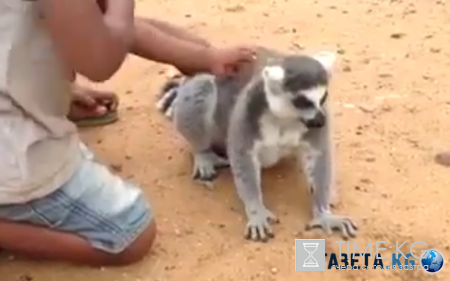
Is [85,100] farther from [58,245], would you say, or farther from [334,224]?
[334,224]

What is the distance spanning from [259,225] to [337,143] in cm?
48

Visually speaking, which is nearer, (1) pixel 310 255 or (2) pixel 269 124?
(1) pixel 310 255

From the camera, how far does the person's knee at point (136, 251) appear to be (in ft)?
6.93

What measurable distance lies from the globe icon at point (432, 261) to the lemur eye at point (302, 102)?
0.44 metres

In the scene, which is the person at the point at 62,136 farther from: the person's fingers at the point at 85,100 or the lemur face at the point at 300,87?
the person's fingers at the point at 85,100

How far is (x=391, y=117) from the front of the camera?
8.70ft

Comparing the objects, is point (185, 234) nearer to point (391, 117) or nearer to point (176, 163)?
point (176, 163)

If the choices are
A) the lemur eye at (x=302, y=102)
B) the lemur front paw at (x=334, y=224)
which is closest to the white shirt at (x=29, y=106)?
the lemur eye at (x=302, y=102)

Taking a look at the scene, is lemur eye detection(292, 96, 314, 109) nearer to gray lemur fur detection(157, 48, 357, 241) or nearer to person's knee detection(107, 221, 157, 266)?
gray lemur fur detection(157, 48, 357, 241)

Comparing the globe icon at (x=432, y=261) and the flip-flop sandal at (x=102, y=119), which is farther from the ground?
the globe icon at (x=432, y=261)

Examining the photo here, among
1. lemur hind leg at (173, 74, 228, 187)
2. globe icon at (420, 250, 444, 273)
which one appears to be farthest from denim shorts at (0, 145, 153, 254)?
globe icon at (420, 250, 444, 273)

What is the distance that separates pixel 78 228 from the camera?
2.12m

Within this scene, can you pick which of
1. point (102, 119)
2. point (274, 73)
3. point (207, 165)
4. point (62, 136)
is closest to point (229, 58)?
point (274, 73)

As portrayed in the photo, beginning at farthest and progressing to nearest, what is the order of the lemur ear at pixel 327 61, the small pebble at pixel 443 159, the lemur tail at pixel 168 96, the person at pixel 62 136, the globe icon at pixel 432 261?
the lemur tail at pixel 168 96 → the small pebble at pixel 443 159 → the lemur ear at pixel 327 61 → the globe icon at pixel 432 261 → the person at pixel 62 136
